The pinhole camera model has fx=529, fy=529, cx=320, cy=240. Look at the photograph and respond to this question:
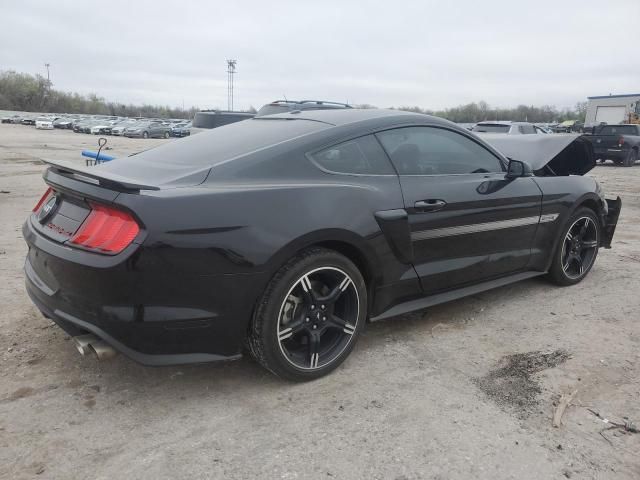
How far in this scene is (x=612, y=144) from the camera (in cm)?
1933

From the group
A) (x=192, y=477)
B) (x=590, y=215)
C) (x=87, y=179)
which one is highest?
(x=87, y=179)

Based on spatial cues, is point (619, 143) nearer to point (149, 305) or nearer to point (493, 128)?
point (493, 128)

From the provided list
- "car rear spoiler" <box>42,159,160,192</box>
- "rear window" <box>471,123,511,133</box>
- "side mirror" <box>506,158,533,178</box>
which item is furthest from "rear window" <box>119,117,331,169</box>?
"rear window" <box>471,123,511,133</box>

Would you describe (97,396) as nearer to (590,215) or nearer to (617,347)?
(617,347)

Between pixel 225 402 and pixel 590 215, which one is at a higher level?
pixel 590 215

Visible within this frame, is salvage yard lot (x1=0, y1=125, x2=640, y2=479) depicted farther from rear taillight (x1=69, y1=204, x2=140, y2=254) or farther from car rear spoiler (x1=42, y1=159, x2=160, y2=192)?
car rear spoiler (x1=42, y1=159, x2=160, y2=192)

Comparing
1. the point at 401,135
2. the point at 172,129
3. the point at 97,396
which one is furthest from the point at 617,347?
the point at 172,129

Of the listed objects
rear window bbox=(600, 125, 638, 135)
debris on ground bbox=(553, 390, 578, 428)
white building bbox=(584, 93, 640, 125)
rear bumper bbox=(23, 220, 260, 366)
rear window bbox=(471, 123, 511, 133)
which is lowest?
debris on ground bbox=(553, 390, 578, 428)

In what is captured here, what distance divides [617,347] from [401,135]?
6.52 ft

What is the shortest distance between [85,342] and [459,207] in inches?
94.5

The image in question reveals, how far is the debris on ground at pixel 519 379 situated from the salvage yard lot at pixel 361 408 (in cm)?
1

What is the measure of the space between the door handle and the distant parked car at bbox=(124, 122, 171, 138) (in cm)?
4256

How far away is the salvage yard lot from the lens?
2.27m

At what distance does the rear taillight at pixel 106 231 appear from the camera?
2398 mm
